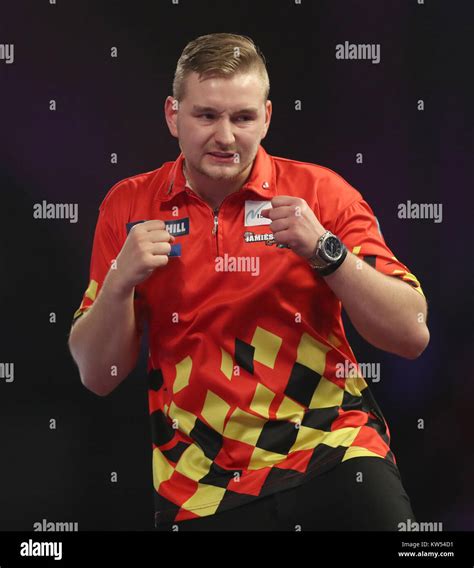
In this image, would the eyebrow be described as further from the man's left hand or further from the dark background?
the dark background

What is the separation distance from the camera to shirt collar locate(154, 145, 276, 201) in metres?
2.14

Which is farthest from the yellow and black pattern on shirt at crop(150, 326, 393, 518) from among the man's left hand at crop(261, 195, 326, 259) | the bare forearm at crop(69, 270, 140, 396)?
the man's left hand at crop(261, 195, 326, 259)

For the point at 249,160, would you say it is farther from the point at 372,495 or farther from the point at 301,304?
the point at 372,495

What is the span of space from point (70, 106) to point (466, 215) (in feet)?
4.09

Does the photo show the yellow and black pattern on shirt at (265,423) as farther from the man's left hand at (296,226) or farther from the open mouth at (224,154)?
the open mouth at (224,154)

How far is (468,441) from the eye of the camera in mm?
2719

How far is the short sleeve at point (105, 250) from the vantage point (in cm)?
216

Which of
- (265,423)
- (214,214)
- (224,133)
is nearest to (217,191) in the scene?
(214,214)

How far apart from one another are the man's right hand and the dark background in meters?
0.80

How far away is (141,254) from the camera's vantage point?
1.92 m

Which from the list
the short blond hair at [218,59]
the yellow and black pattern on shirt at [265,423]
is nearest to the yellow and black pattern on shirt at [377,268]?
the yellow and black pattern on shirt at [265,423]

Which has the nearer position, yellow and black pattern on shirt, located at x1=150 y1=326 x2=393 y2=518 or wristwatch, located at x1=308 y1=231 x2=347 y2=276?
wristwatch, located at x1=308 y1=231 x2=347 y2=276

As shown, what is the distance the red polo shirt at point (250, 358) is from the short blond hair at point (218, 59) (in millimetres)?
251

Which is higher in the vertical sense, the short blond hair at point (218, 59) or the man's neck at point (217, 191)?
the short blond hair at point (218, 59)
